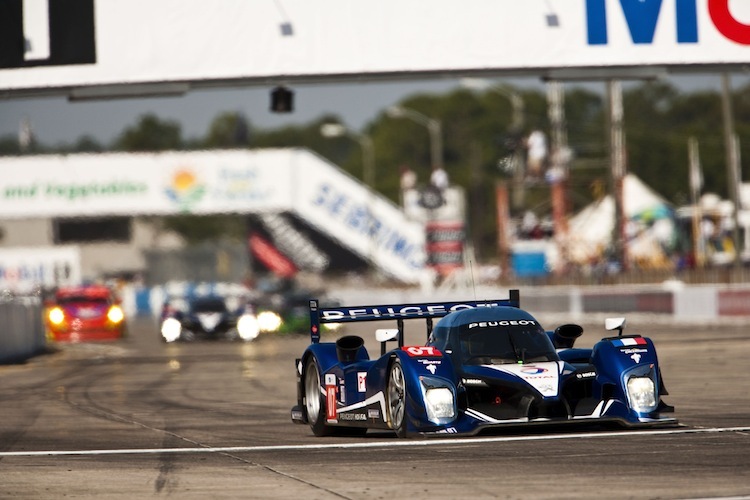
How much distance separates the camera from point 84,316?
40812mm

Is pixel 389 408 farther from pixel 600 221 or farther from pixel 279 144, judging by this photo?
pixel 279 144

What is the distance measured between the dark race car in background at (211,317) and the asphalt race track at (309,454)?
16027 millimetres

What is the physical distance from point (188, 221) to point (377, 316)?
434 ft

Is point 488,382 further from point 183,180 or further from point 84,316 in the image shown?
point 183,180

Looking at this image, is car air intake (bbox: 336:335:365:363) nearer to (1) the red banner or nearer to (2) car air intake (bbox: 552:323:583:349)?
(2) car air intake (bbox: 552:323:583:349)

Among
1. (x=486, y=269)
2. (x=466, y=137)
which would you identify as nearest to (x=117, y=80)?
(x=486, y=269)

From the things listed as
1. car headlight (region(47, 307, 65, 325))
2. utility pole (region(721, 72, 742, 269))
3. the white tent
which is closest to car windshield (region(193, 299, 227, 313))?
car headlight (region(47, 307, 65, 325))

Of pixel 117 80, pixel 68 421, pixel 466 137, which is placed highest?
pixel 466 137

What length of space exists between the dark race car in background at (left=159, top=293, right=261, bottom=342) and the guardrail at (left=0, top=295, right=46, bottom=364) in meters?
3.49

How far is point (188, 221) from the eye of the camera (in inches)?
5714

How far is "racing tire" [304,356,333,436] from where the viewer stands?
13586mm

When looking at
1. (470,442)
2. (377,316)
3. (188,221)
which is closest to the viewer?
(470,442)

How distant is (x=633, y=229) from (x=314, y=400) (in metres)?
62.5

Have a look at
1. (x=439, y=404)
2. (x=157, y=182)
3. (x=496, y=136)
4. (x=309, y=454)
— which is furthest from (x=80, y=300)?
(x=496, y=136)
